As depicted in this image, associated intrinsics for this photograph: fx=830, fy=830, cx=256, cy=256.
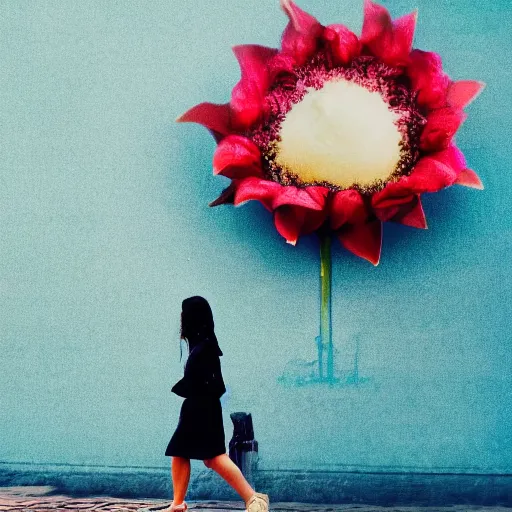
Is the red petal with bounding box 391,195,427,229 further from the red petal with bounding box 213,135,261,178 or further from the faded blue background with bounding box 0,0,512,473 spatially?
the red petal with bounding box 213,135,261,178

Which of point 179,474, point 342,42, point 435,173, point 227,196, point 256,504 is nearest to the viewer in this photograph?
point 256,504

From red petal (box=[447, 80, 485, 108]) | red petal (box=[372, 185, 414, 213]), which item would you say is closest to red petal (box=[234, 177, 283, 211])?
red petal (box=[372, 185, 414, 213])

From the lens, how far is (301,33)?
4219 millimetres

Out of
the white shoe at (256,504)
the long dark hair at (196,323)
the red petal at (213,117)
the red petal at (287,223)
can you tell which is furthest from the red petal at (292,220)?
the white shoe at (256,504)

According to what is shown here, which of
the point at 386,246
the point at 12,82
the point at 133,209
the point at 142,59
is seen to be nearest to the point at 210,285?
the point at 133,209

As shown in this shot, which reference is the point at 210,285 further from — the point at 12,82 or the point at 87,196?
the point at 12,82

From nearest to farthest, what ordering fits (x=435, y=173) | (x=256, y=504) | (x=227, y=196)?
(x=256, y=504) → (x=435, y=173) → (x=227, y=196)

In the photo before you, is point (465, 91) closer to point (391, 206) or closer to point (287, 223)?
point (391, 206)

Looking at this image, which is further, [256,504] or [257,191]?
[257,191]

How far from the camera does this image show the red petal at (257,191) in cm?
413

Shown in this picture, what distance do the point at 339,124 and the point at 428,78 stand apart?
0.50 metres

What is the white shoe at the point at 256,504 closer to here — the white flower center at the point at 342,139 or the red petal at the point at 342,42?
the white flower center at the point at 342,139

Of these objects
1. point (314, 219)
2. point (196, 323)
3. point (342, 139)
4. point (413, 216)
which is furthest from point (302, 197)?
point (196, 323)

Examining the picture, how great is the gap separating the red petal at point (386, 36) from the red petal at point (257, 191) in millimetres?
858
